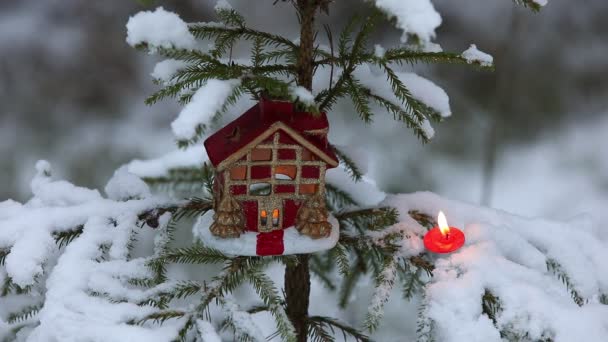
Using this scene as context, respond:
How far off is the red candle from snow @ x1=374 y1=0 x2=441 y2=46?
399 millimetres

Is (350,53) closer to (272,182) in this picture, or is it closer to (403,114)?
(403,114)

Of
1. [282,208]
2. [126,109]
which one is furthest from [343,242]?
[126,109]

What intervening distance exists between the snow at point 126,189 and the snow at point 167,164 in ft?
1.16

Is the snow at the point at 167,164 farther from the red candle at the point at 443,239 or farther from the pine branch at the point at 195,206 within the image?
the red candle at the point at 443,239

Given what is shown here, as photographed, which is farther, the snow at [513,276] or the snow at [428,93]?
the snow at [428,93]

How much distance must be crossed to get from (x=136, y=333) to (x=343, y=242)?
474mm

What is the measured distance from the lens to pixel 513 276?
1.07m

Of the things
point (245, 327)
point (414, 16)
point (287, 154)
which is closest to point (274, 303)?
point (245, 327)

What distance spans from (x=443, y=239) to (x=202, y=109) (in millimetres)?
502

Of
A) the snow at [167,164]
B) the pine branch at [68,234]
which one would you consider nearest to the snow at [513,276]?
the pine branch at [68,234]

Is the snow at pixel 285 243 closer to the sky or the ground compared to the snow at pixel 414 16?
closer to the ground

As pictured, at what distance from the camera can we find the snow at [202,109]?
90cm

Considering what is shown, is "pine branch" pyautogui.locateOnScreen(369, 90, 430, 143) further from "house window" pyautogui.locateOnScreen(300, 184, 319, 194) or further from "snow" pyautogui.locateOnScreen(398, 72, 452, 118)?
"house window" pyautogui.locateOnScreen(300, 184, 319, 194)

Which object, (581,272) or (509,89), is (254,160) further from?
(509,89)
